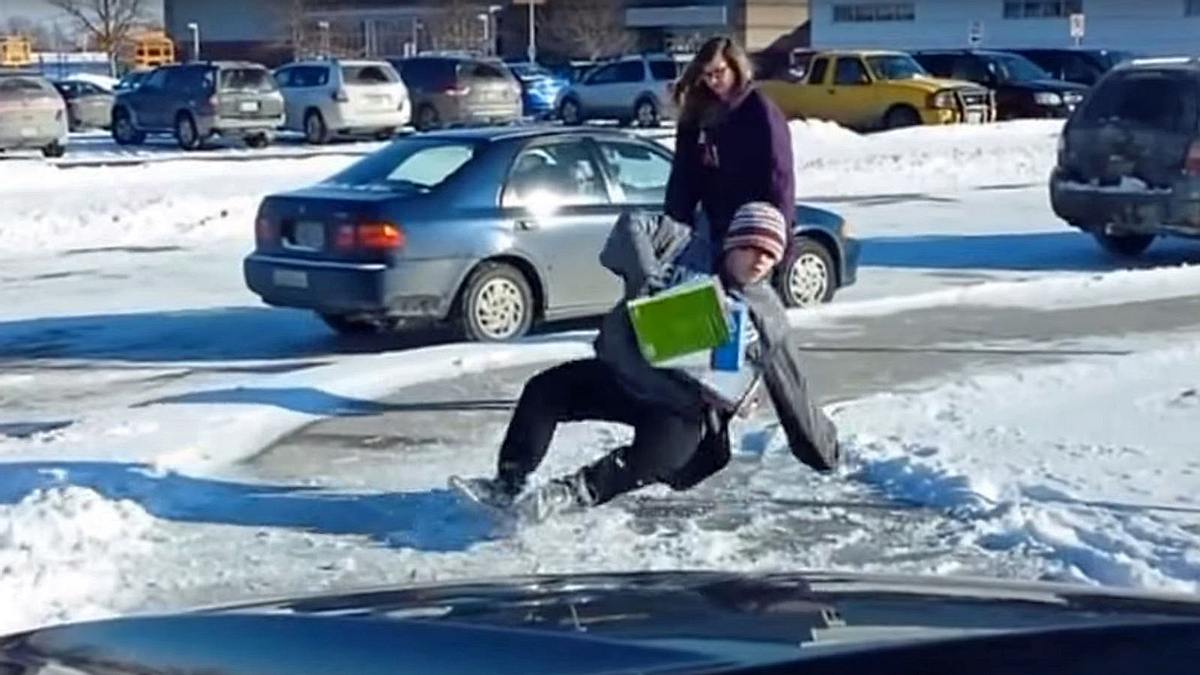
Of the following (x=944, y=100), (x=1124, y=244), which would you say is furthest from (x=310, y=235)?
(x=944, y=100)

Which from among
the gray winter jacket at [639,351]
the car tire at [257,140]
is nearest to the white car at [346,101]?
the car tire at [257,140]

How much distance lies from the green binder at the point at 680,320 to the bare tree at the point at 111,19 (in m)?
73.7

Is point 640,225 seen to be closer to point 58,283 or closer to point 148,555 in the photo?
point 148,555

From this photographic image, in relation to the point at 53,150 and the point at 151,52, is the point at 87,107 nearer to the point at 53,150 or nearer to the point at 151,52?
the point at 53,150

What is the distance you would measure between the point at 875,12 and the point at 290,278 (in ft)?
210

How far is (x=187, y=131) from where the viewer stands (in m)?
42.0

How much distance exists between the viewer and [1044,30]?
71188 millimetres

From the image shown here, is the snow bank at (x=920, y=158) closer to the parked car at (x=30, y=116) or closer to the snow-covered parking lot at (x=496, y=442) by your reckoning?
the snow-covered parking lot at (x=496, y=442)

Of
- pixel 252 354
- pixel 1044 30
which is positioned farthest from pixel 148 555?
pixel 1044 30

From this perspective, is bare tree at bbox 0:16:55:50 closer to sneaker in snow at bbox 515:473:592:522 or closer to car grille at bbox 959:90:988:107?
car grille at bbox 959:90:988:107

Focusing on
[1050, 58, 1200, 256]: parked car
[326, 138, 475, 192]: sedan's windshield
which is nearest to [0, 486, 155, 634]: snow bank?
[326, 138, 475, 192]: sedan's windshield

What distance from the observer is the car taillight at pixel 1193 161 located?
18.2 meters

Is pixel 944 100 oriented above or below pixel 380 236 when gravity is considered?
below

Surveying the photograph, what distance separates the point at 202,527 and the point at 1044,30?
6530 centimetres
